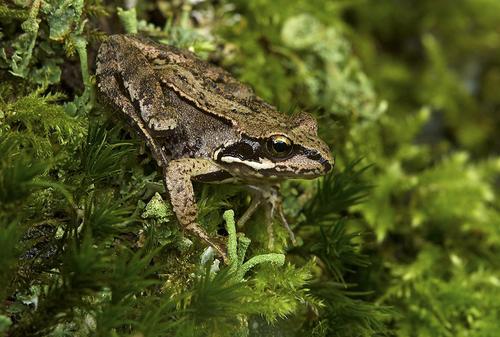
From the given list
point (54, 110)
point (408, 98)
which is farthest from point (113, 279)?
point (408, 98)

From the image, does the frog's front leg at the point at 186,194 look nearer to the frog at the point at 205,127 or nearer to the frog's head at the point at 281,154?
the frog at the point at 205,127

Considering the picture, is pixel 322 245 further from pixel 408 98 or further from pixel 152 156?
pixel 408 98

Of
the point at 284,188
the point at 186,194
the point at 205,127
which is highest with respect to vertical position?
the point at 205,127

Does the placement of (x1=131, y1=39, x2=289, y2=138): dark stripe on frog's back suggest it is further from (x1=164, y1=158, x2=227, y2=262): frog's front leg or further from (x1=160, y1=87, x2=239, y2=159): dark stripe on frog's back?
(x1=164, y1=158, x2=227, y2=262): frog's front leg

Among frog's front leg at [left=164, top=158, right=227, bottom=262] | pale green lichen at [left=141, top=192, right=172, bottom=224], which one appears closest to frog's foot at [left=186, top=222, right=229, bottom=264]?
frog's front leg at [left=164, top=158, right=227, bottom=262]

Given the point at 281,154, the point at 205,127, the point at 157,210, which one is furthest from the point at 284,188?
the point at 157,210

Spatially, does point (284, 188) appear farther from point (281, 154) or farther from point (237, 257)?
point (237, 257)
